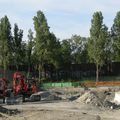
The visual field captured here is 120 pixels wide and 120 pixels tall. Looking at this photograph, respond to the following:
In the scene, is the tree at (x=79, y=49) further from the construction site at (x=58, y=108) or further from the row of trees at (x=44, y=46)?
the construction site at (x=58, y=108)

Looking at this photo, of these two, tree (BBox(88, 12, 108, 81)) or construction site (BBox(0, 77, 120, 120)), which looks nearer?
construction site (BBox(0, 77, 120, 120))

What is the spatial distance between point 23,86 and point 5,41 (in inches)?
1710

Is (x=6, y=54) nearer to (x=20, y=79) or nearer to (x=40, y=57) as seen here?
(x=40, y=57)

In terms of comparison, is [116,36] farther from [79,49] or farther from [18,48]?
[18,48]

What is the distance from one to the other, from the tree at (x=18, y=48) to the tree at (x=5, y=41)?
1747 mm

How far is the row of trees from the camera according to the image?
89.5 m

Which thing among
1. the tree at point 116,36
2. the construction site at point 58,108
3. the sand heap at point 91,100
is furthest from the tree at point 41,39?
the sand heap at point 91,100

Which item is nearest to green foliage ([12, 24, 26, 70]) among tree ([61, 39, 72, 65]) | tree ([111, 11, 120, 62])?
tree ([61, 39, 72, 65])

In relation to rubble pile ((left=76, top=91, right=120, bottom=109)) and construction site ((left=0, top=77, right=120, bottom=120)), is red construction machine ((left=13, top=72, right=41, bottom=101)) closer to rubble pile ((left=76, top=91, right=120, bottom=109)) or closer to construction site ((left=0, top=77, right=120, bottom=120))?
construction site ((left=0, top=77, right=120, bottom=120))

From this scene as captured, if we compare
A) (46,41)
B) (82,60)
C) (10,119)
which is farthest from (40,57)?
(10,119)

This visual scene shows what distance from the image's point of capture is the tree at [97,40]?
9012cm

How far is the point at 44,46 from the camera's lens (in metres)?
89.6

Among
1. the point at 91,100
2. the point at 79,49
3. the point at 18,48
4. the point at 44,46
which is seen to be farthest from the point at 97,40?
the point at 91,100

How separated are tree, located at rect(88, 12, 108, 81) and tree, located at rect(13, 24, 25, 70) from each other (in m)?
14.4
